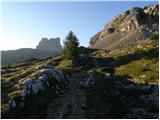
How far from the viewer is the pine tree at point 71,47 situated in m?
98.9

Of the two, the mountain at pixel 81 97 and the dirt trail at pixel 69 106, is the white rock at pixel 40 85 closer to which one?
the mountain at pixel 81 97

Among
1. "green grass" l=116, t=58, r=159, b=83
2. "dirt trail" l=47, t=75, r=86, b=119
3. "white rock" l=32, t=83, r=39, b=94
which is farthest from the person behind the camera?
"green grass" l=116, t=58, r=159, b=83

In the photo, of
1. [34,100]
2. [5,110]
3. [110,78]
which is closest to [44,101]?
[34,100]

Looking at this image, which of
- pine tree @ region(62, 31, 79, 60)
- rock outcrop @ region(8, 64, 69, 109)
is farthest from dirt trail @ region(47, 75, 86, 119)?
pine tree @ region(62, 31, 79, 60)

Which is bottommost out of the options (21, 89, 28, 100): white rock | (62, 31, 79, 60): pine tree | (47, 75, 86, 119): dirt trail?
(47, 75, 86, 119): dirt trail

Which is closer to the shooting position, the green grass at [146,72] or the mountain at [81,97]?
the mountain at [81,97]

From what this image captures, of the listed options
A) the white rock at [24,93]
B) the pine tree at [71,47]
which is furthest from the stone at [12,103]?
the pine tree at [71,47]

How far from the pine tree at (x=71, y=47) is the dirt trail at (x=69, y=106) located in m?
50.8

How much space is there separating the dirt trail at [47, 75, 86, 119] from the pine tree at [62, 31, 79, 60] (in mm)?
50769

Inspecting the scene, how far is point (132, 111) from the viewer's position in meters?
36.3

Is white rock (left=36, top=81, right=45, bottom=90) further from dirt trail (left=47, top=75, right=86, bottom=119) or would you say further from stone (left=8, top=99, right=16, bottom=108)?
stone (left=8, top=99, right=16, bottom=108)

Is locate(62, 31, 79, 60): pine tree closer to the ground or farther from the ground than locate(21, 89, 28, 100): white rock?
farther from the ground

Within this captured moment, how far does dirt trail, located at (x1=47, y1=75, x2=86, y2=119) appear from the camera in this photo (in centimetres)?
3344

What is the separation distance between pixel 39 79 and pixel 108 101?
1034 centimetres
